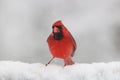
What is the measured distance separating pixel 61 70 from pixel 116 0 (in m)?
0.74

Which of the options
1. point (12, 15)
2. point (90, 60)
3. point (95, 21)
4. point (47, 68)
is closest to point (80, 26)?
point (95, 21)

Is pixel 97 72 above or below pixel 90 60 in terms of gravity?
above

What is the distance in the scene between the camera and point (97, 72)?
3.19 feet

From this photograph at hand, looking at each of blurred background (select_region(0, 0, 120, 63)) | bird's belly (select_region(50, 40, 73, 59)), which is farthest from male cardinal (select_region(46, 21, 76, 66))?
blurred background (select_region(0, 0, 120, 63))

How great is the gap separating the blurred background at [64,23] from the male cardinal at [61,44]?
0.40ft

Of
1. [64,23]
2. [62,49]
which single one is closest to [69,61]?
[62,49]

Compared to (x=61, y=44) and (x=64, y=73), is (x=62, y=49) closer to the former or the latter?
(x=61, y=44)

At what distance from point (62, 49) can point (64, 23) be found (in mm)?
206

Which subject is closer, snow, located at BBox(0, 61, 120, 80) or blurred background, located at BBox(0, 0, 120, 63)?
snow, located at BBox(0, 61, 120, 80)

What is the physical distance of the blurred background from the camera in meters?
1.43

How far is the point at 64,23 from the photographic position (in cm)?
142

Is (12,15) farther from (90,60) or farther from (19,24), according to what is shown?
(90,60)

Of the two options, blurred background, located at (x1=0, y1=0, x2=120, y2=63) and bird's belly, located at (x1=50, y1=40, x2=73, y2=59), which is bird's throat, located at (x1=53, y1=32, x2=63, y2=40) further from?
blurred background, located at (x1=0, y1=0, x2=120, y2=63)

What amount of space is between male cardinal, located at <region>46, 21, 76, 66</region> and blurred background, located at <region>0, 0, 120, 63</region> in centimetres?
12
